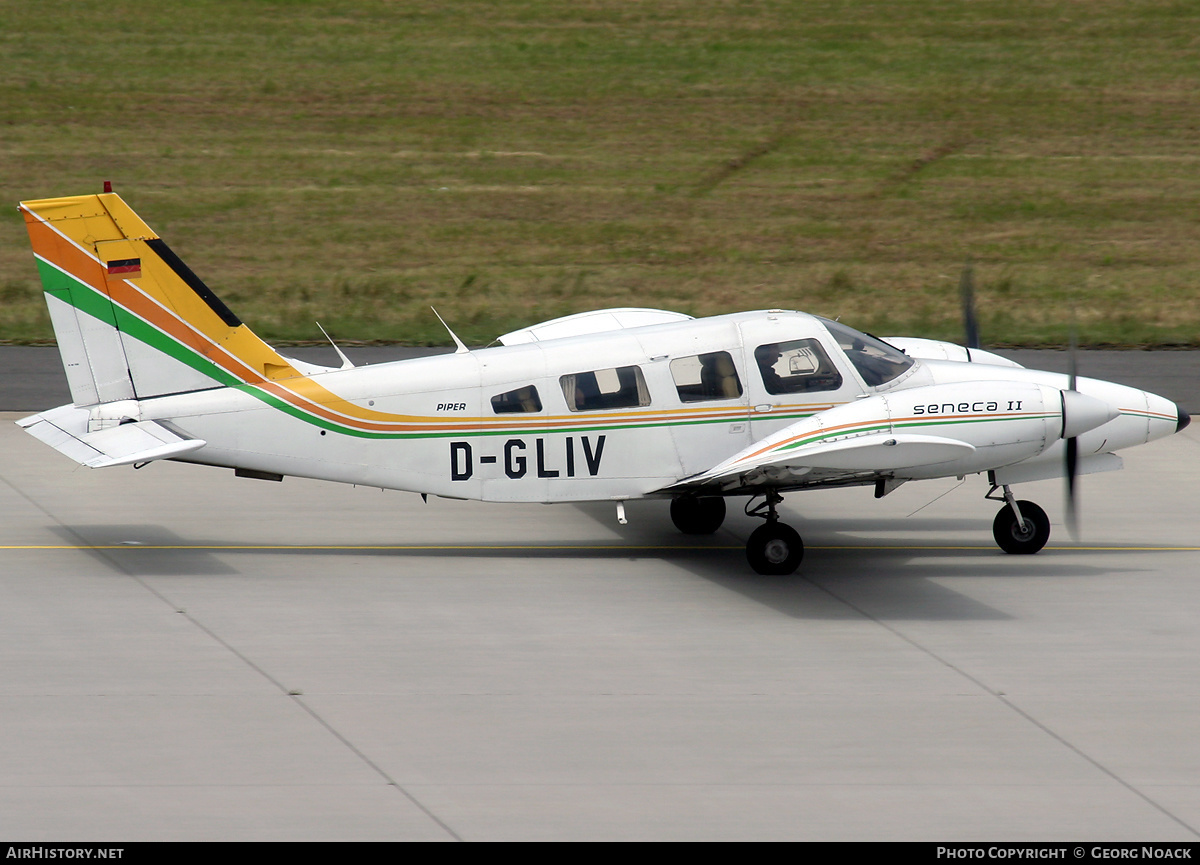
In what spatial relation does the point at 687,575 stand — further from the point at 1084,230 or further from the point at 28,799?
the point at 1084,230

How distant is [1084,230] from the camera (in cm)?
3131

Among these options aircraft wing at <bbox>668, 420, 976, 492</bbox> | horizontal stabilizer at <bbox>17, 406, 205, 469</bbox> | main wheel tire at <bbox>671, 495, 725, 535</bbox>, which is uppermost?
horizontal stabilizer at <bbox>17, 406, 205, 469</bbox>

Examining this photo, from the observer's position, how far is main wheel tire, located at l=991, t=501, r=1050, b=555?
13.7 m

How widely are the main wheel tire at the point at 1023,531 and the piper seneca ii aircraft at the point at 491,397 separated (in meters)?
0.49

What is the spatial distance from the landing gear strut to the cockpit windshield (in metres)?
1.44

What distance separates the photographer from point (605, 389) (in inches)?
515

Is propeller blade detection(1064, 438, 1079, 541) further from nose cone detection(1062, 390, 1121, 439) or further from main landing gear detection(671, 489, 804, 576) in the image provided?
main landing gear detection(671, 489, 804, 576)

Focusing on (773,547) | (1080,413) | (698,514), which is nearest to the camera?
(1080,413)

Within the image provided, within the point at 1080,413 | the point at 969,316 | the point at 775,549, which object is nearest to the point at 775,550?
the point at 775,549

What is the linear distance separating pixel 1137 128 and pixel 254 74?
889 inches

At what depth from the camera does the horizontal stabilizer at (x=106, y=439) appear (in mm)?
12055

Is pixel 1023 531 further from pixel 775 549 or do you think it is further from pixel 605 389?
pixel 605 389

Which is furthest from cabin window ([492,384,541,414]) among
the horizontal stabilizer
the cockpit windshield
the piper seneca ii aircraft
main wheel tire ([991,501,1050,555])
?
main wheel tire ([991,501,1050,555])

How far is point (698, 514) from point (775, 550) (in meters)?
1.61
